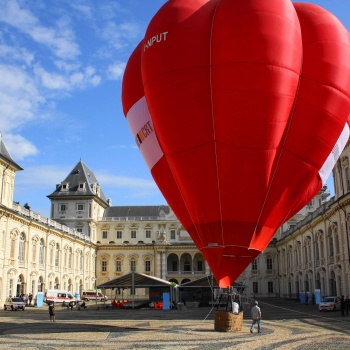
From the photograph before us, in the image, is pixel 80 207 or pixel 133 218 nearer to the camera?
pixel 80 207

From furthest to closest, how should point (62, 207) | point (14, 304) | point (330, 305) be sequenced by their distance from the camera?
1. point (62, 207)
2. point (14, 304)
3. point (330, 305)

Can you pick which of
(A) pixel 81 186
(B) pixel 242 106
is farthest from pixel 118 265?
(B) pixel 242 106

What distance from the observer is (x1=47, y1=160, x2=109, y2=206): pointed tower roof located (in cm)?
7244

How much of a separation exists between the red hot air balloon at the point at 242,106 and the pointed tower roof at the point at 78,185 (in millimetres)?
58539

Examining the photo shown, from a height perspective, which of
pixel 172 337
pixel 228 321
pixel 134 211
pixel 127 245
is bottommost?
pixel 172 337

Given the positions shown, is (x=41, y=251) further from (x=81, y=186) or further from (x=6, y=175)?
(x=81, y=186)

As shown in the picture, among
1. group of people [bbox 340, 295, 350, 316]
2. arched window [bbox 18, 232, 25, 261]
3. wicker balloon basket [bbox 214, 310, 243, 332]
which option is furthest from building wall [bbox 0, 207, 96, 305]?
group of people [bbox 340, 295, 350, 316]

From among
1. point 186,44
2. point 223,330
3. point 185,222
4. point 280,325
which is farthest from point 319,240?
point 186,44

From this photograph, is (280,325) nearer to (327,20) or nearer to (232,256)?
(232,256)

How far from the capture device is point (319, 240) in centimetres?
4559

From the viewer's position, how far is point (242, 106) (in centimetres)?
1395

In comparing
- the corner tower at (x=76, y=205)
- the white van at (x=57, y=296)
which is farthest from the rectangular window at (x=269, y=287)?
the white van at (x=57, y=296)

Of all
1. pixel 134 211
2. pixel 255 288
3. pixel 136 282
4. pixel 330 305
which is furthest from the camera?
pixel 134 211

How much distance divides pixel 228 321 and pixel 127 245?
184ft
